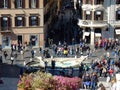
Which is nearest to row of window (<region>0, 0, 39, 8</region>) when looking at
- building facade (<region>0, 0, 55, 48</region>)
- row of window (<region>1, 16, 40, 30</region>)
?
building facade (<region>0, 0, 55, 48</region>)

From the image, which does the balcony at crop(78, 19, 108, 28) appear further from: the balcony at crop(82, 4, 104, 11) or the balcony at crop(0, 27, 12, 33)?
the balcony at crop(0, 27, 12, 33)

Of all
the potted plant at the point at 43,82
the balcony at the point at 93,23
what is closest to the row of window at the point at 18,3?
the balcony at the point at 93,23

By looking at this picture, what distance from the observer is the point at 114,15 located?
252 ft

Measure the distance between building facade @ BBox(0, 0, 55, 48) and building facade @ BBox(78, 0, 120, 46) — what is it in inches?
318

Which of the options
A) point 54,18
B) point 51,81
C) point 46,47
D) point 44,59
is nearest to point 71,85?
point 51,81

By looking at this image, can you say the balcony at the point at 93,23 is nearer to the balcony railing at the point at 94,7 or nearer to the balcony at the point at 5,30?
the balcony railing at the point at 94,7

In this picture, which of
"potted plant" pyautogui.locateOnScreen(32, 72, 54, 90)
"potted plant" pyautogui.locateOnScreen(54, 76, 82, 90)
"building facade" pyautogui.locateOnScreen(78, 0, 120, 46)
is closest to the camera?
"potted plant" pyautogui.locateOnScreen(32, 72, 54, 90)

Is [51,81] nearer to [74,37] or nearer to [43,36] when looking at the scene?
[43,36]

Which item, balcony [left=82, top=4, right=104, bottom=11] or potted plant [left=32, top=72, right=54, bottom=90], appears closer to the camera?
potted plant [left=32, top=72, right=54, bottom=90]

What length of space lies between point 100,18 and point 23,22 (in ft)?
44.5

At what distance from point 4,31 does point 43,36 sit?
656 cm

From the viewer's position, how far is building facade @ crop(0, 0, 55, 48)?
7312cm

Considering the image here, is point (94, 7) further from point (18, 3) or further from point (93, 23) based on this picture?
point (18, 3)

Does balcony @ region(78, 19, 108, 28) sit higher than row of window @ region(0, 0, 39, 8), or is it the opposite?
row of window @ region(0, 0, 39, 8)
